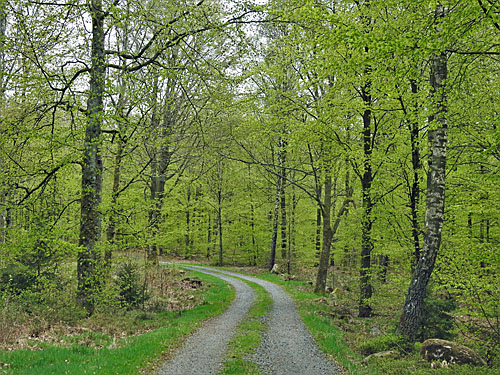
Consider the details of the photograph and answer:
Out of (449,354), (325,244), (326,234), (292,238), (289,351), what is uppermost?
(326,234)

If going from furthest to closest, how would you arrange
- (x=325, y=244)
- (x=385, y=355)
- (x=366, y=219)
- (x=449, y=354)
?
(x=325, y=244)
(x=366, y=219)
(x=385, y=355)
(x=449, y=354)

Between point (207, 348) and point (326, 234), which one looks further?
point (326, 234)

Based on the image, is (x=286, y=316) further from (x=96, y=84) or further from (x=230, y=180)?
(x=230, y=180)

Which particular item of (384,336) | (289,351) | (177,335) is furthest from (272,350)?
(384,336)

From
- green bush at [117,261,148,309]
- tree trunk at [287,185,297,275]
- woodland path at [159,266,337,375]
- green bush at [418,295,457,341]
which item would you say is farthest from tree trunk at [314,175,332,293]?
green bush at [117,261,148,309]

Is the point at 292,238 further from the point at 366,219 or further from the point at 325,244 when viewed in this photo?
the point at 366,219

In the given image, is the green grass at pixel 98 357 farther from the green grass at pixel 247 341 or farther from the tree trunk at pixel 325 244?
the tree trunk at pixel 325 244

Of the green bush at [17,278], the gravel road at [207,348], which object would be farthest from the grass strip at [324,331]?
the green bush at [17,278]

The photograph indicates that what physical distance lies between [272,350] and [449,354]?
4.21 m

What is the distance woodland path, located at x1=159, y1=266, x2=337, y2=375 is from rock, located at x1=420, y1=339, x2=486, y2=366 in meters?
2.31

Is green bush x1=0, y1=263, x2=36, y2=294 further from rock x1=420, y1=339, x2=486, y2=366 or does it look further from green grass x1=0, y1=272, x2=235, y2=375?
rock x1=420, y1=339, x2=486, y2=366

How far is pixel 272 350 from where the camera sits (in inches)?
348

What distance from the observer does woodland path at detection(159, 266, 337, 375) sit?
7.48 meters

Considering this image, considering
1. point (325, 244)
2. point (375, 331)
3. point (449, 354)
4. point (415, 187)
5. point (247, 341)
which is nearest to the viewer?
point (449, 354)
